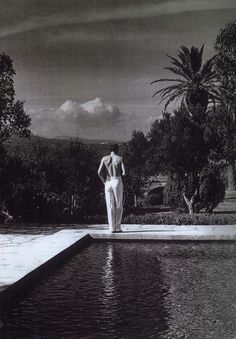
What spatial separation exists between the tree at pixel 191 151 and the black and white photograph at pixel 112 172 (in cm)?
3

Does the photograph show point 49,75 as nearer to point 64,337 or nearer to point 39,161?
point 39,161

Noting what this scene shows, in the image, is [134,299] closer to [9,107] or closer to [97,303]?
[97,303]

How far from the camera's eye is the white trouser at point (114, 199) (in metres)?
8.75

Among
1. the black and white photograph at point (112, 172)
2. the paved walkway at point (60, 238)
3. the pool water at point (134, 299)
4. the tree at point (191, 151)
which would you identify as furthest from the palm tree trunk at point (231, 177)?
the pool water at point (134, 299)

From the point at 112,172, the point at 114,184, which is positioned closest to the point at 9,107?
the point at 112,172

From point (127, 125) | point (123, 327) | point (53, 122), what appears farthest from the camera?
Result: point (127, 125)

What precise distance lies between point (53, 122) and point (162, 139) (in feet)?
13.3

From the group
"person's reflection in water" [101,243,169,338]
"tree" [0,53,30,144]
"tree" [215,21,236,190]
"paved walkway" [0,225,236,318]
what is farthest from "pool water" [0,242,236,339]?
"tree" [215,21,236,190]

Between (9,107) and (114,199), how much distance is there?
366 centimetres

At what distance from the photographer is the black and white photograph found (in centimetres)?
472

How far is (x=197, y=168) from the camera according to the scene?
534 inches

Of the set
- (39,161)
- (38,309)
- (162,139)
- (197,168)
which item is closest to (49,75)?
(39,161)

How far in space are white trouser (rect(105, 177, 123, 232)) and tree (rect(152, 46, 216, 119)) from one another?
A: 9210 mm

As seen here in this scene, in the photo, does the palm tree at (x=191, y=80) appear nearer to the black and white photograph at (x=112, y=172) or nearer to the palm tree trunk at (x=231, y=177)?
the black and white photograph at (x=112, y=172)
